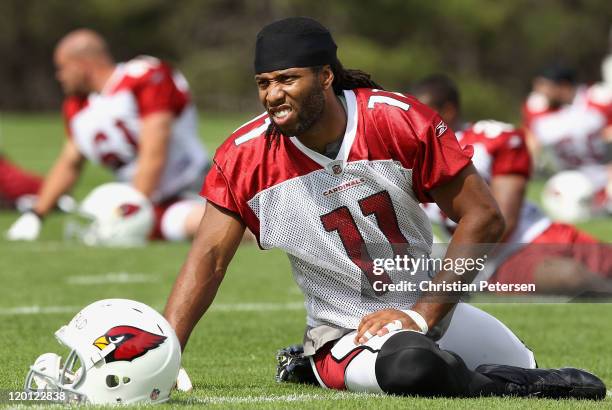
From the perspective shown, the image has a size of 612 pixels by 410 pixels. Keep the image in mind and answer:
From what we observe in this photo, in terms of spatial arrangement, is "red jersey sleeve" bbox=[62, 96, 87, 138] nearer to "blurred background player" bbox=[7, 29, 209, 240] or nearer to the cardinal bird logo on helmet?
"blurred background player" bbox=[7, 29, 209, 240]

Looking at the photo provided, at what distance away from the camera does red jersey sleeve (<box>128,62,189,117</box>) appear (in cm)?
1009

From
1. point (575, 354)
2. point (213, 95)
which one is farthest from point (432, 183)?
point (213, 95)

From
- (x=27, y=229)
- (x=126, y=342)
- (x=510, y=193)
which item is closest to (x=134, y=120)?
(x=27, y=229)

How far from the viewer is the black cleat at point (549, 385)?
4.24 m

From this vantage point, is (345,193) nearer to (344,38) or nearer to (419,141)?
(419,141)

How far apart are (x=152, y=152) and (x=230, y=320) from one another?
364 cm

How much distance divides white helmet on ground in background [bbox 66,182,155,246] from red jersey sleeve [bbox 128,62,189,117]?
652 millimetres

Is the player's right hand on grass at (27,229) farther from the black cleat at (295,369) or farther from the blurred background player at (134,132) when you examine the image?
the black cleat at (295,369)

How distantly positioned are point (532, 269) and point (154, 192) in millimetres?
3744

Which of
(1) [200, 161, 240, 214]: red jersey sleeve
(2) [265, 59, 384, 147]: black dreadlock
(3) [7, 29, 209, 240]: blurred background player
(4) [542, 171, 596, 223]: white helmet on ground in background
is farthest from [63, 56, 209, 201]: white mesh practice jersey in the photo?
(1) [200, 161, 240, 214]: red jersey sleeve

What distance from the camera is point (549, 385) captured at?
4.25 meters

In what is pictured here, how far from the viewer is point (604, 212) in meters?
12.9

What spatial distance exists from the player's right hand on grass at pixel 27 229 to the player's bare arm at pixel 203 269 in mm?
6217

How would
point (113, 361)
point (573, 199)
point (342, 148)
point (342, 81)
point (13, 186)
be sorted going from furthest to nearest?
point (13, 186)
point (573, 199)
point (342, 81)
point (342, 148)
point (113, 361)
